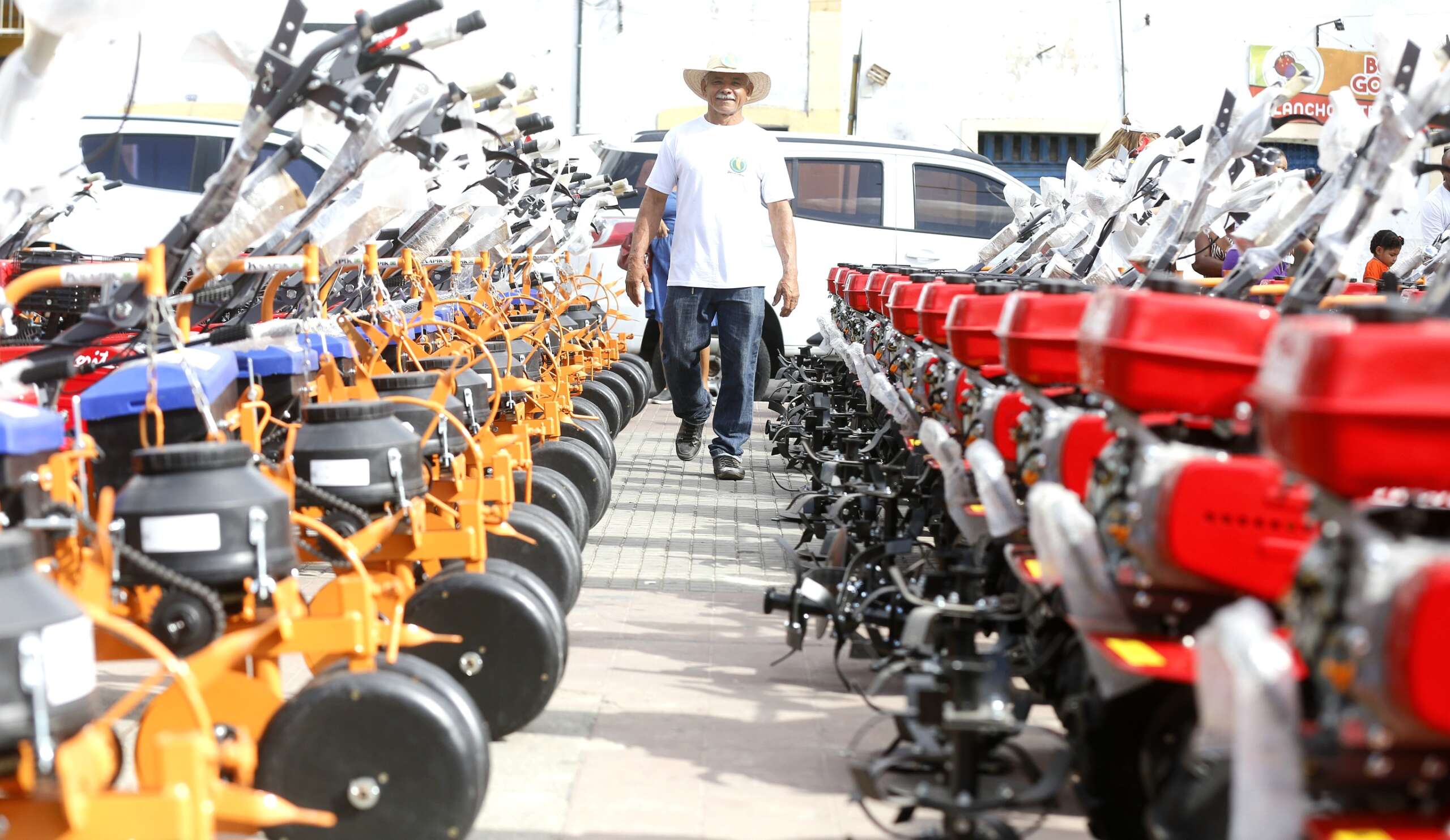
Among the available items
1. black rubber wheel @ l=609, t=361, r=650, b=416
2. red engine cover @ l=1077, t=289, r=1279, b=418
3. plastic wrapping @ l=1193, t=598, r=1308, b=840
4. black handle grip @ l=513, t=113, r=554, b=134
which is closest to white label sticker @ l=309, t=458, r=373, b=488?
red engine cover @ l=1077, t=289, r=1279, b=418

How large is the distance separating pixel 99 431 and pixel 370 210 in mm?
1468

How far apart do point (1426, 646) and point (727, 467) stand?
6.92m

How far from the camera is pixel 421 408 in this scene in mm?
4570

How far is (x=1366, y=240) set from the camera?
4.04 meters


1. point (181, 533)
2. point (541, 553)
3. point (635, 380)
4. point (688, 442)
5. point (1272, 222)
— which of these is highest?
point (1272, 222)

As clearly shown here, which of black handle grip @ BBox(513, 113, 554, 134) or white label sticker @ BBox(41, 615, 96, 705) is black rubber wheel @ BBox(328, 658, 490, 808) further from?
black handle grip @ BBox(513, 113, 554, 134)

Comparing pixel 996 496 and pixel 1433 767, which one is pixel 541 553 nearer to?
pixel 996 496

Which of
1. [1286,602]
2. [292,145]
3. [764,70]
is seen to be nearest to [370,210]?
[292,145]

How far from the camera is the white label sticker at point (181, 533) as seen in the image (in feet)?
9.57

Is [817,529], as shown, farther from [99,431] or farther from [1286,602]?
[1286,602]

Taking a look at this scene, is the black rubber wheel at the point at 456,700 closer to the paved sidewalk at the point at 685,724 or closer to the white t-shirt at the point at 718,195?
the paved sidewalk at the point at 685,724

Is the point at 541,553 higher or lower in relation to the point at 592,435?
higher

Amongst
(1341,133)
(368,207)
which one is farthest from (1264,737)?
(368,207)

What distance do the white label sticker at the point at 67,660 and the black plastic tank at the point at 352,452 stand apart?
1.25 metres
